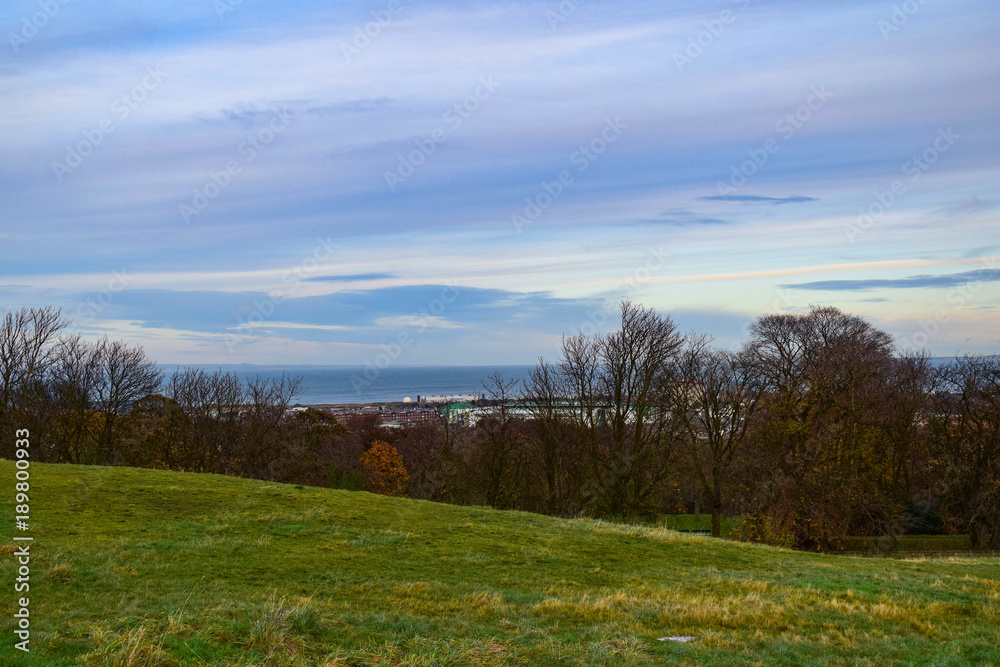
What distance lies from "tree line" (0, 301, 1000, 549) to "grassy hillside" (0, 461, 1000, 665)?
15.7 metres

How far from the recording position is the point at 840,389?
37188 millimetres

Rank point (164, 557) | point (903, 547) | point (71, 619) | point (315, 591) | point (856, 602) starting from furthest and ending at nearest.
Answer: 1. point (903, 547)
2. point (164, 557)
3. point (856, 602)
4. point (315, 591)
5. point (71, 619)

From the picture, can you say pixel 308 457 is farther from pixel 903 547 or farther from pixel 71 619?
pixel 71 619

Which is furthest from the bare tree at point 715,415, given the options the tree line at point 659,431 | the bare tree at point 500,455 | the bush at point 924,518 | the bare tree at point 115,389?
the bare tree at point 115,389

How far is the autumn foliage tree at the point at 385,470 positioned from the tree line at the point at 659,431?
14.4 meters

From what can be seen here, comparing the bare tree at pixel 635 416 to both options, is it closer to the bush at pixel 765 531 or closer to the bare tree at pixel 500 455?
the bush at pixel 765 531

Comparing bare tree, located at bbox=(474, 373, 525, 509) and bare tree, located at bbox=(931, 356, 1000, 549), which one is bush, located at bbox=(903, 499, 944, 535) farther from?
bare tree, located at bbox=(474, 373, 525, 509)

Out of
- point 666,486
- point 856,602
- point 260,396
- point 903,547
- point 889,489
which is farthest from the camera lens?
point 260,396

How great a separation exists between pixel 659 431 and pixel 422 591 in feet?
83.7

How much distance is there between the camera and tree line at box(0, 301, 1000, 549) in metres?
34.9

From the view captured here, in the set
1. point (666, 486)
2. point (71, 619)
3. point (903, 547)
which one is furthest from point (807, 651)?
point (903, 547)

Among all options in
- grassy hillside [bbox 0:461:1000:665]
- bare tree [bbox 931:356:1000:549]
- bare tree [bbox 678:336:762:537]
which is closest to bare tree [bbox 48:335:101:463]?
grassy hillside [bbox 0:461:1000:665]

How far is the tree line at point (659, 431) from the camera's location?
115 feet

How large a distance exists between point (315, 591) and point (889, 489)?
45744 millimetres
